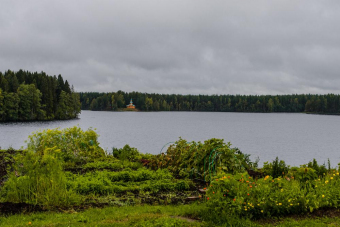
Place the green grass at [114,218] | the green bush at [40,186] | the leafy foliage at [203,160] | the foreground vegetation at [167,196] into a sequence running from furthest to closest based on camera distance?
the leafy foliage at [203,160] < the green bush at [40,186] < the foreground vegetation at [167,196] < the green grass at [114,218]

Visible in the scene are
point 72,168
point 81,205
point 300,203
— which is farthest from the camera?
point 72,168

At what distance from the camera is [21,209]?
6375 mm

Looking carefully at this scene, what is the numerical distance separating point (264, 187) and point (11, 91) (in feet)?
269

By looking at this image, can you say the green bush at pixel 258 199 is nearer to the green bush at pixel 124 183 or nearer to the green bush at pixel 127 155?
the green bush at pixel 124 183

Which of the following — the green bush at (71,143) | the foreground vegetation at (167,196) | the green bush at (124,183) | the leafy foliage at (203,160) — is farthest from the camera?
the green bush at (71,143)

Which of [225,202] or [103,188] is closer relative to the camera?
[225,202]

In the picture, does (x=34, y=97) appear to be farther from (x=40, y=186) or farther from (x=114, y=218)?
(x=114, y=218)

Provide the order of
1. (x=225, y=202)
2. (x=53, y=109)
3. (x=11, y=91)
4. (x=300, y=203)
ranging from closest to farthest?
(x=225, y=202) → (x=300, y=203) → (x=11, y=91) → (x=53, y=109)

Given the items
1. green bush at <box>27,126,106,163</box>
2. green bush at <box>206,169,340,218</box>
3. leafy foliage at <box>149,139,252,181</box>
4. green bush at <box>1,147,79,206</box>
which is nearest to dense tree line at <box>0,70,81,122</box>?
green bush at <box>27,126,106,163</box>

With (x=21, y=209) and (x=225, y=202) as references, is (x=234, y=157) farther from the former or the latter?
(x=21, y=209)

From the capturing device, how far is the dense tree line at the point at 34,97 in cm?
7150

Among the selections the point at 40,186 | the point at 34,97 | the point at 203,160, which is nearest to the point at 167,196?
the point at 203,160

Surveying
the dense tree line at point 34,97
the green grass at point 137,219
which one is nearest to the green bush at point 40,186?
the green grass at point 137,219

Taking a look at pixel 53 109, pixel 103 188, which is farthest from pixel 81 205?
pixel 53 109
